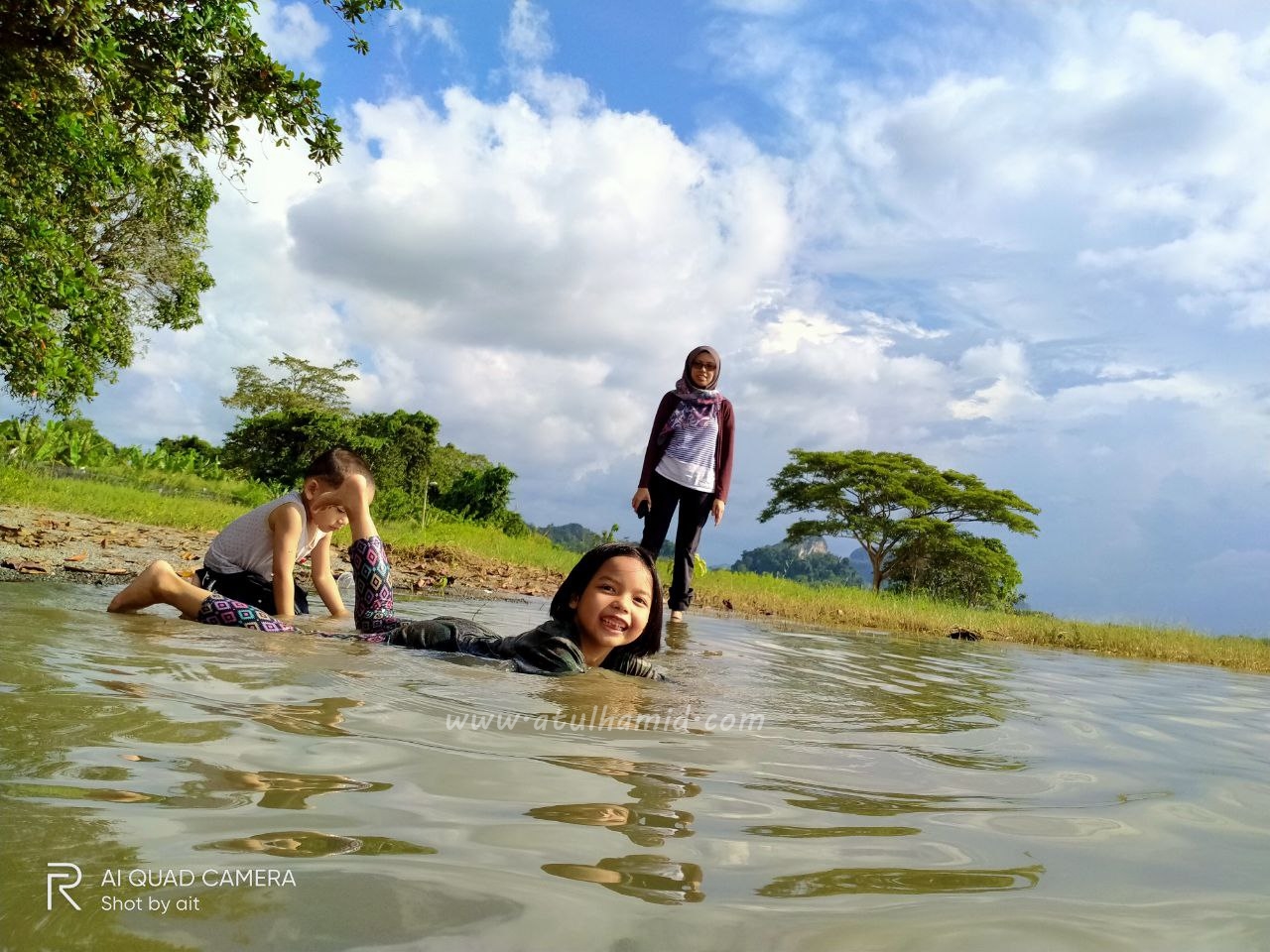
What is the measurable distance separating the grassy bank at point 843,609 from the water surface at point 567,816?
7.17 m

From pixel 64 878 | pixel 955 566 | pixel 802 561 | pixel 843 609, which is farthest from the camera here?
pixel 802 561

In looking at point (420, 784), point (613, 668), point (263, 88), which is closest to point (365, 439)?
point (263, 88)

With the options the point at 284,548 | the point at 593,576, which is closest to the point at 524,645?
the point at 593,576

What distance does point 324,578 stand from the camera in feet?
17.8

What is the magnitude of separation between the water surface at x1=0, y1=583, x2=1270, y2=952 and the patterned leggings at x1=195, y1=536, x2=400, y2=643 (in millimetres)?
924

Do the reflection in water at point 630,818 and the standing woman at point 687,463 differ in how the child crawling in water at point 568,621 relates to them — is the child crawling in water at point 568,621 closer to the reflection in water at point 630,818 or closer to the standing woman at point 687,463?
the reflection in water at point 630,818

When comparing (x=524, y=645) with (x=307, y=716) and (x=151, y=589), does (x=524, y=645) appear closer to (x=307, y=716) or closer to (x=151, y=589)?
(x=307, y=716)

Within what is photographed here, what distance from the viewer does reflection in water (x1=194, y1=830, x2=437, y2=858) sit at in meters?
1.17

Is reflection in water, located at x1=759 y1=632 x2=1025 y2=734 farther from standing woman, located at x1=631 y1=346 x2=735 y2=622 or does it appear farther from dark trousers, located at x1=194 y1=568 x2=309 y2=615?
dark trousers, located at x1=194 y1=568 x2=309 y2=615

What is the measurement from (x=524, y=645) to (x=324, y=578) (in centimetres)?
231

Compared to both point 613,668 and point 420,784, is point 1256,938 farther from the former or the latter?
point 613,668

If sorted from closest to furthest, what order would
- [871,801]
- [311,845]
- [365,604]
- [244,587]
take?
[311,845] < [871,801] < [365,604] < [244,587]

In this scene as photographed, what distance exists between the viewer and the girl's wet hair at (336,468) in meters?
4.82

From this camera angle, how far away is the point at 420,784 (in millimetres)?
1662
